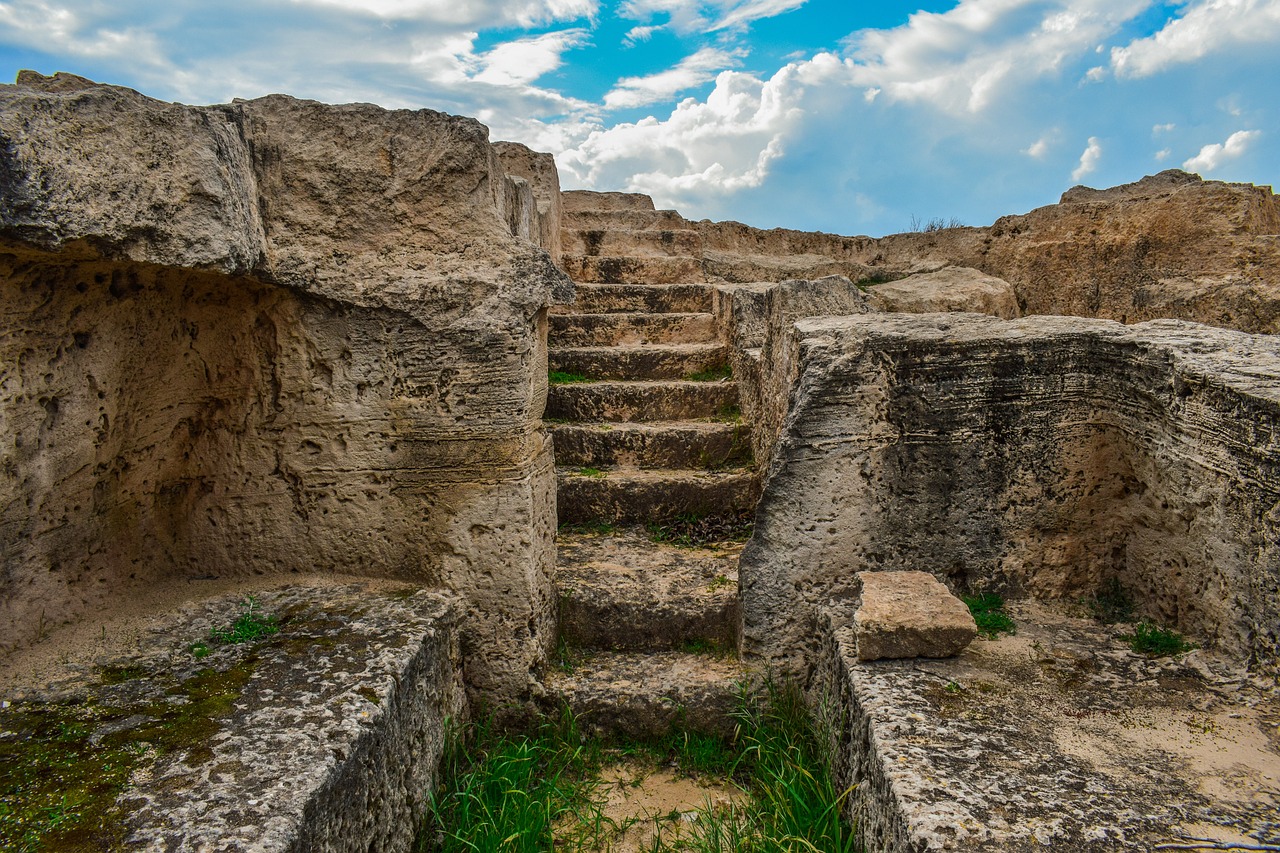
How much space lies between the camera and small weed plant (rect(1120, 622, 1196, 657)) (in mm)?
2516

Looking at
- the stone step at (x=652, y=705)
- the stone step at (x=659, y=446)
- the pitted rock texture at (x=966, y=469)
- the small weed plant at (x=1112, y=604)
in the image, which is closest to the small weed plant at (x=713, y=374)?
the stone step at (x=659, y=446)

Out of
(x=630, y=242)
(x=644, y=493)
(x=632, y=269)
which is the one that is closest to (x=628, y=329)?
(x=632, y=269)

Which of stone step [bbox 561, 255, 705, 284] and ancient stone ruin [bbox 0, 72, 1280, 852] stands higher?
stone step [bbox 561, 255, 705, 284]

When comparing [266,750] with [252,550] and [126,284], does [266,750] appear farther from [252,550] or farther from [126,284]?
[126,284]

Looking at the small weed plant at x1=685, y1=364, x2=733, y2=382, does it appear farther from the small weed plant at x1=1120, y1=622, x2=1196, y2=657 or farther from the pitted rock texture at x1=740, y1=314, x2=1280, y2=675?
the small weed plant at x1=1120, y1=622, x2=1196, y2=657

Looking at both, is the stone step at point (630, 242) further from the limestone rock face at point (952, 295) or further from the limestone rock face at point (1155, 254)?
the limestone rock face at point (1155, 254)

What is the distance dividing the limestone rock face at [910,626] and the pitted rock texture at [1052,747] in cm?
5

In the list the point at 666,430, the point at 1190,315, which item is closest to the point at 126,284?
the point at 666,430

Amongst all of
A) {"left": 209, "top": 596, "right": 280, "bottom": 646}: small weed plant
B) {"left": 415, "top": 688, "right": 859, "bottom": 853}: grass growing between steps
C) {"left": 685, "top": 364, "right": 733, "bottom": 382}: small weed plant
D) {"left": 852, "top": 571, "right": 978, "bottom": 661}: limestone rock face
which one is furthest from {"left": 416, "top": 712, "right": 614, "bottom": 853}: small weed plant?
{"left": 685, "top": 364, "right": 733, "bottom": 382}: small weed plant

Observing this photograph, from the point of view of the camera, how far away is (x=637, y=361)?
511cm

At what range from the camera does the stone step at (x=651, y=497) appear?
4207mm

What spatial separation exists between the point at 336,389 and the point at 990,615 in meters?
2.51

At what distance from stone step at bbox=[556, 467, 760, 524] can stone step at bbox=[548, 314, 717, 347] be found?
150 cm

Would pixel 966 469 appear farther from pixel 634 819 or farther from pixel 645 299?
pixel 645 299
